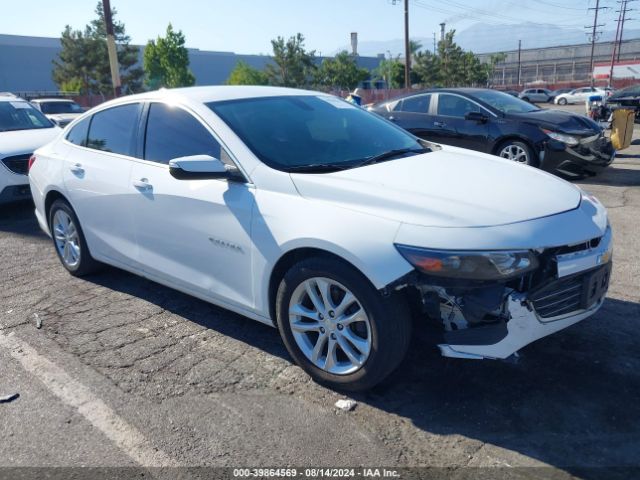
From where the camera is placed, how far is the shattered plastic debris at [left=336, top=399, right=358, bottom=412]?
298cm

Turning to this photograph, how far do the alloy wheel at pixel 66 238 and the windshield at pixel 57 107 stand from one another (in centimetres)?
1528

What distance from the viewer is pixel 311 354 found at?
126 inches

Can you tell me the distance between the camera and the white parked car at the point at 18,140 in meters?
7.45

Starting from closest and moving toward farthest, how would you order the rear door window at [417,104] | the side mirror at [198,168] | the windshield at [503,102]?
the side mirror at [198,168]
the windshield at [503,102]
the rear door window at [417,104]

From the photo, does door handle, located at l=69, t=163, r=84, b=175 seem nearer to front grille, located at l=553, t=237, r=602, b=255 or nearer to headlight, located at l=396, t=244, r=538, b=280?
headlight, located at l=396, t=244, r=538, b=280

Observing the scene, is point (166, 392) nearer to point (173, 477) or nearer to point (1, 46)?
point (173, 477)

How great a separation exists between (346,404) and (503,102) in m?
7.54

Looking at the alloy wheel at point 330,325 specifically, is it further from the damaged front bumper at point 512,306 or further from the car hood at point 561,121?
the car hood at point 561,121

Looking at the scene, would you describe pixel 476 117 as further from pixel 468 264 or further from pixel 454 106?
pixel 468 264

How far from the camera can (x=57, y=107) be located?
1916 centimetres

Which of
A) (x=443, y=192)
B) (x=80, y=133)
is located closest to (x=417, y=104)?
(x=80, y=133)

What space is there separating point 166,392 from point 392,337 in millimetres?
1339

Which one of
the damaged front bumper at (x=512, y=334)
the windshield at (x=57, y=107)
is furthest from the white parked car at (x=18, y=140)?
the windshield at (x=57, y=107)

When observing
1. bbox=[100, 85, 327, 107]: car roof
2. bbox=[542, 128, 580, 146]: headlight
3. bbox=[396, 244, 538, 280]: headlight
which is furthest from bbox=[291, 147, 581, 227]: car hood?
bbox=[542, 128, 580, 146]: headlight
